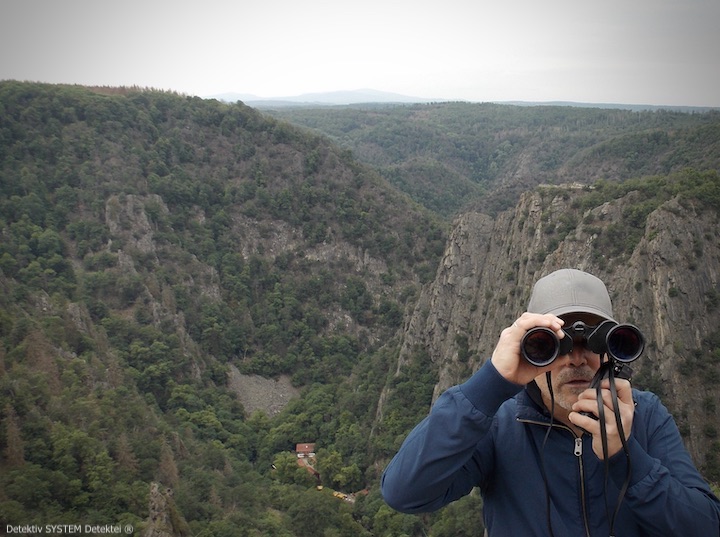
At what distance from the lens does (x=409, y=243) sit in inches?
2263

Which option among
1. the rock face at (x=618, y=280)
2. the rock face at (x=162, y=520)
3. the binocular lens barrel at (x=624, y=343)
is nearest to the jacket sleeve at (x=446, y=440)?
the binocular lens barrel at (x=624, y=343)

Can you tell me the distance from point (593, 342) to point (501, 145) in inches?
5033

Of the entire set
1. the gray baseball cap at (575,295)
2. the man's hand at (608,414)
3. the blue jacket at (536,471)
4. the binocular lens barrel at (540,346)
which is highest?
the gray baseball cap at (575,295)

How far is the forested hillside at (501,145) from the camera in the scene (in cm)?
6606

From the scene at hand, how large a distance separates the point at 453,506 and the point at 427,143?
106350 millimetres

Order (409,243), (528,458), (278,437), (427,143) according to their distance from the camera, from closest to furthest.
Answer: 1. (528,458)
2. (278,437)
3. (409,243)
4. (427,143)

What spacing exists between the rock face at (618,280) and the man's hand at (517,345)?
765 inches

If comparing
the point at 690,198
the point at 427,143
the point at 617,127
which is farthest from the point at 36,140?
the point at 617,127

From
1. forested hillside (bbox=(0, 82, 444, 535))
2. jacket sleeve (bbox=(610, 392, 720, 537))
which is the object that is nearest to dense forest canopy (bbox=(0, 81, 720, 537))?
forested hillside (bbox=(0, 82, 444, 535))

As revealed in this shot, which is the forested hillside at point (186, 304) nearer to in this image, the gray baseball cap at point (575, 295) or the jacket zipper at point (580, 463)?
the jacket zipper at point (580, 463)

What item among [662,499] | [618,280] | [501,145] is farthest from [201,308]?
[501,145]

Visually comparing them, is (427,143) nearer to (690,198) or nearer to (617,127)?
(617,127)

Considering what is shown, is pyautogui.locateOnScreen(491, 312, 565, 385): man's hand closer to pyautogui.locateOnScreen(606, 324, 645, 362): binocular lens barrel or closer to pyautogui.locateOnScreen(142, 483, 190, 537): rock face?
pyautogui.locateOnScreen(606, 324, 645, 362): binocular lens barrel

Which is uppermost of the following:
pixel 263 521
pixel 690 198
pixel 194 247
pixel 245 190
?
pixel 690 198
